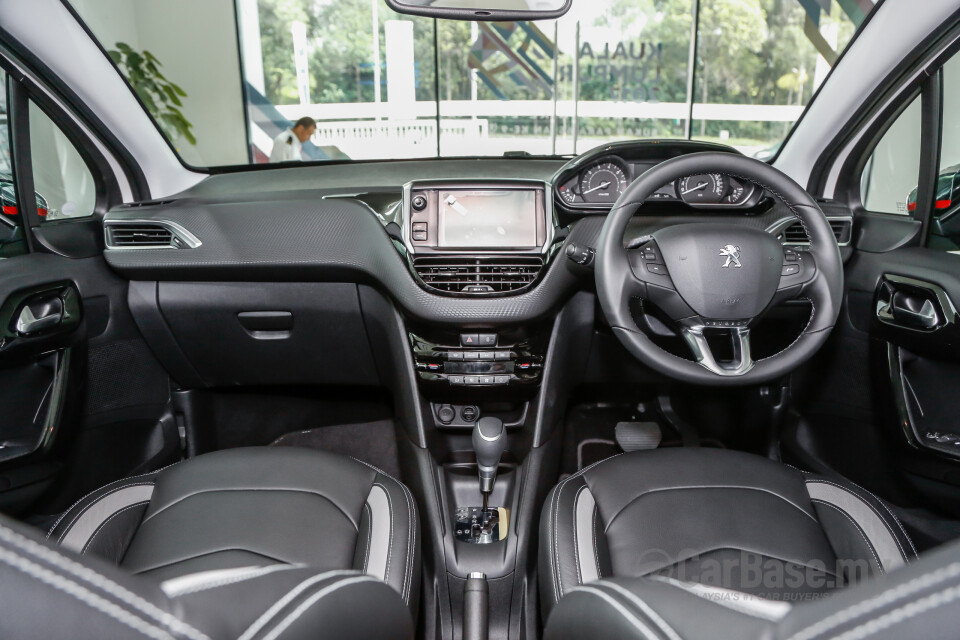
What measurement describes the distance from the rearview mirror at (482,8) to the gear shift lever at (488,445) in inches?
39.5

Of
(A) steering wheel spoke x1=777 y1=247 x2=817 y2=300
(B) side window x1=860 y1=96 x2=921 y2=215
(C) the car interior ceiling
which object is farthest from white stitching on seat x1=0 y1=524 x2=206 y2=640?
(B) side window x1=860 y1=96 x2=921 y2=215

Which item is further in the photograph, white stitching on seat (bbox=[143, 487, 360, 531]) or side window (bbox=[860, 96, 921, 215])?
side window (bbox=[860, 96, 921, 215])

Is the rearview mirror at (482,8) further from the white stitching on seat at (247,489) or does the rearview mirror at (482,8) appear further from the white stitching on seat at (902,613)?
the white stitching on seat at (902,613)

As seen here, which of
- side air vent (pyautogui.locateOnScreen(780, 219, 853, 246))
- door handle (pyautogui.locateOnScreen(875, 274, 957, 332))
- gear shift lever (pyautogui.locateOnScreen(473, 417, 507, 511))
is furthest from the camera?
side air vent (pyautogui.locateOnScreen(780, 219, 853, 246))

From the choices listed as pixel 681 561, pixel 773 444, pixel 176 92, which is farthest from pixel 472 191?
pixel 176 92

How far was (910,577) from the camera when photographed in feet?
1.12

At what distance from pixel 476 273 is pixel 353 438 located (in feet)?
3.66

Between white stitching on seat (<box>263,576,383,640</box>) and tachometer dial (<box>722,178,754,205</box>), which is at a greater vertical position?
tachometer dial (<box>722,178,754,205</box>)

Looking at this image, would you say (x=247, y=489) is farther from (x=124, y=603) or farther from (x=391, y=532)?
(x=124, y=603)

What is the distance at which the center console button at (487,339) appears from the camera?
1817 mm

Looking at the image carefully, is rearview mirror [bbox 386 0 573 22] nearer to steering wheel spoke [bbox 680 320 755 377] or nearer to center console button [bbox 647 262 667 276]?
center console button [bbox 647 262 667 276]

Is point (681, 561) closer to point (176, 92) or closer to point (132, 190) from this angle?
point (132, 190)

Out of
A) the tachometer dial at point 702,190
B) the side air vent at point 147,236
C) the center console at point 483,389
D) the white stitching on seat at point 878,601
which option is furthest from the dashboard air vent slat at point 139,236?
the white stitching on seat at point 878,601

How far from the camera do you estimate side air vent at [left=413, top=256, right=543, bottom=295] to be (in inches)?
68.9
